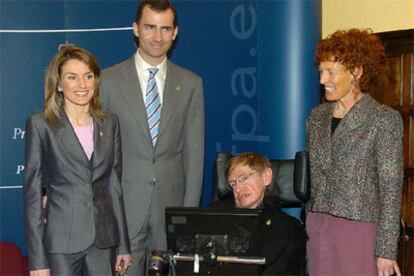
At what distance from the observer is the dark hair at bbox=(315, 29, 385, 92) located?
2.88 meters

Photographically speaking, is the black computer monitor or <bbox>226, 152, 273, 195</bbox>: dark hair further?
<bbox>226, 152, 273, 195</bbox>: dark hair

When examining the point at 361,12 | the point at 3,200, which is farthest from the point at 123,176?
the point at 361,12

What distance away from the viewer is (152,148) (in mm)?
3123

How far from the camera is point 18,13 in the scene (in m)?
3.96

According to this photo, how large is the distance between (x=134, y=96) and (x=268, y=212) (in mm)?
891

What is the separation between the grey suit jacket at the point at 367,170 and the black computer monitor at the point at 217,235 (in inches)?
31.1

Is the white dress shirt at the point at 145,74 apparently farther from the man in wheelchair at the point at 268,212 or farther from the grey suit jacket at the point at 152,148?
the man in wheelchair at the point at 268,212

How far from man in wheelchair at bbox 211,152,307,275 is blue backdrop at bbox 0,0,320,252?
131 centimetres

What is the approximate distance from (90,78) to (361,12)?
254 cm

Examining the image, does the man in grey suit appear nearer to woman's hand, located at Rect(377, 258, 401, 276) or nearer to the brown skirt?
the brown skirt

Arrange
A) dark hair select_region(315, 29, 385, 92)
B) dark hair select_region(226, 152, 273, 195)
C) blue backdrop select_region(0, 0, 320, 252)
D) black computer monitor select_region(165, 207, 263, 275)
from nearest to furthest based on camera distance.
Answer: black computer monitor select_region(165, 207, 263, 275) → dark hair select_region(315, 29, 385, 92) → dark hair select_region(226, 152, 273, 195) → blue backdrop select_region(0, 0, 320, 252)

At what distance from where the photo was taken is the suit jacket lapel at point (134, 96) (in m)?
3.11

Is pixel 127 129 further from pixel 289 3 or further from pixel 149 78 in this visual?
pixel 289 3

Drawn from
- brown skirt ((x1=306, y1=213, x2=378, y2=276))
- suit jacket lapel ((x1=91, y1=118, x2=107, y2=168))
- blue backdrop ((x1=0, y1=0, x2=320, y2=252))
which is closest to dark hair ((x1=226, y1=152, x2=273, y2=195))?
brown skirt ((x1=306, y1=213, x2=378, y2=276))
